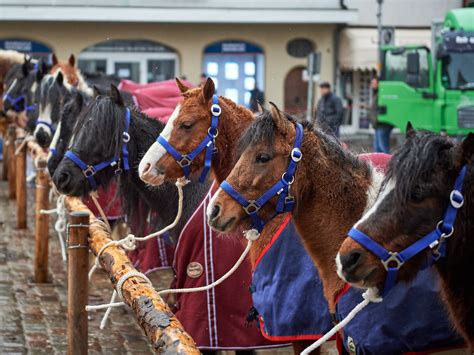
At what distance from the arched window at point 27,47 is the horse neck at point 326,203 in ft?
84.9

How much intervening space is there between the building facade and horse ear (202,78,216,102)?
2409 cm

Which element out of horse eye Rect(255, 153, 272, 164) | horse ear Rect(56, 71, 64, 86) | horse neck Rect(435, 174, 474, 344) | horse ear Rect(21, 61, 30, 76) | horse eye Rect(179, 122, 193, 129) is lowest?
horse neck Rect(435, 174, 474, 344)

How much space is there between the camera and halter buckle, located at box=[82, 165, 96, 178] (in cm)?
711

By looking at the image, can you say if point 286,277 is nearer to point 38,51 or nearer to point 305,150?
point 305,150

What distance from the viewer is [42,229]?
416 inches

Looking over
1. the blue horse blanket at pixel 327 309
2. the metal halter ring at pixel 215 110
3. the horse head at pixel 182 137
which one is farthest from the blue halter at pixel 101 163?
the blue horse blanket at pixel 327 309

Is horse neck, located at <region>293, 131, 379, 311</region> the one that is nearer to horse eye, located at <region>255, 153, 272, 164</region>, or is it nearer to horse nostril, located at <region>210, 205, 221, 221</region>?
horse eye, located at <region>255, 153, 272, 164</region>

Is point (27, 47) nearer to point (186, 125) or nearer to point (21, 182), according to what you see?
point (21, 182)

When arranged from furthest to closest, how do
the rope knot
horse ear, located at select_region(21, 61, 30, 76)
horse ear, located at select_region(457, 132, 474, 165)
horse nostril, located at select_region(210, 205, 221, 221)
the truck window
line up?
the truck window, horse ear, located at select_region(21, 61, 30, 76), the rope knot, horse nostril, located at select_region(210, 205, 221, 221), horse ear, located at select_region(457, 132, 474, 165)

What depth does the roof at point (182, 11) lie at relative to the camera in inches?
1173

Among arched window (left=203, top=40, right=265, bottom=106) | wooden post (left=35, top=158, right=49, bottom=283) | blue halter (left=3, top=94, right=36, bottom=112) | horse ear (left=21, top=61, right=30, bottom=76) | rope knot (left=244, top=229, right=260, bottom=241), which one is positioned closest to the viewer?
rope knot (left=244, top=229, right=260, bottom=241)

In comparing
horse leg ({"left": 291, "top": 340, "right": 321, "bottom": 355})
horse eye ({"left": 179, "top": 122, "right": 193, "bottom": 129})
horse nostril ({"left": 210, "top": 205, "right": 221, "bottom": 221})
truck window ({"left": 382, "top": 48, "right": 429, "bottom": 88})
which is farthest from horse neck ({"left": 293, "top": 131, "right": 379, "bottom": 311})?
truck window ({"left": 382, "top": 48, "right": 429, "bottom": 88})

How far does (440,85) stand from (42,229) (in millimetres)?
11057

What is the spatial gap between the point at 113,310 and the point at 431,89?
11956 millimetres
